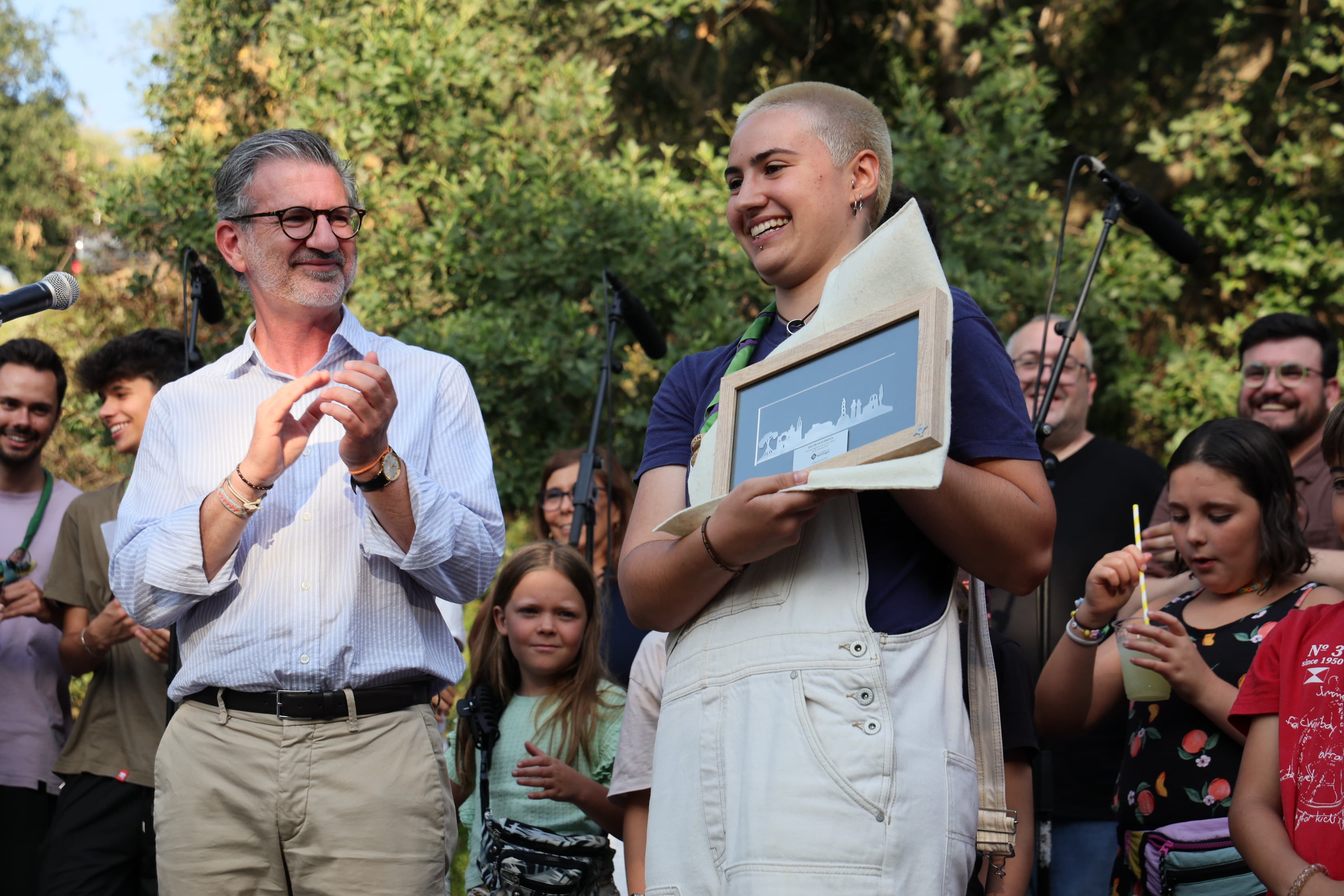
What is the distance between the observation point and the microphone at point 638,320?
471 cm

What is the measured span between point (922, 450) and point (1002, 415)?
30cm

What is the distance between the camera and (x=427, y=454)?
2.66 meters

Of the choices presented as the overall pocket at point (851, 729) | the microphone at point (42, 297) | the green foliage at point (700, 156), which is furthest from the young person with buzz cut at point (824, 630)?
the green foliage at point (700, 156)

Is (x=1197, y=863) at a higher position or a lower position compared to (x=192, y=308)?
lower

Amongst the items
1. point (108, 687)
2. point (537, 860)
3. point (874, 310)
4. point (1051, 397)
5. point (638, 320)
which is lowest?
point (537, 860)

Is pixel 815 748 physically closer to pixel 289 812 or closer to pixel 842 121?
pixel 842 121

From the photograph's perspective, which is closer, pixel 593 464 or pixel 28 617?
pixel 28 617

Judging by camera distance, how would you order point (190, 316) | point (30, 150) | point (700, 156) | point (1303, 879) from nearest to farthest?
point (1303, 879) → point (190, 316) → point (700, 156) → point (30, 150)

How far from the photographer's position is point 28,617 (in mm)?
4207

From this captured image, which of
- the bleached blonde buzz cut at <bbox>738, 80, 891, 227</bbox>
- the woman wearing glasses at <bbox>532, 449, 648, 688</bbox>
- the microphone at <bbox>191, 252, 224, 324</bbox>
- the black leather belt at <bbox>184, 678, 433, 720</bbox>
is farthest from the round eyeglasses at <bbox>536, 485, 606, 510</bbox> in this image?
the bleached blonde buzz cut at <bbox>738, 80, 891, 227</bbox>

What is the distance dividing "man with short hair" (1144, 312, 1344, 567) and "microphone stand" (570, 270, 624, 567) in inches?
72.3

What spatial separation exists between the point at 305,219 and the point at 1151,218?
9.07 ft

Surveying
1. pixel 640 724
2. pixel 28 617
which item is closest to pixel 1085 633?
pixel 640 724

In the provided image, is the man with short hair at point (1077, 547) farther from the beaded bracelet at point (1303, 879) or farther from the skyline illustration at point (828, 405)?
the skyline illustration at point (828, 405)
